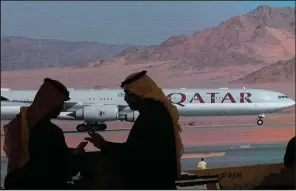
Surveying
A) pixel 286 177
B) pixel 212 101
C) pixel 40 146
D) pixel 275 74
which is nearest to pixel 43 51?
pixel 40 146

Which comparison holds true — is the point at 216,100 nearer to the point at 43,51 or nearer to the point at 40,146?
the point at 43,51

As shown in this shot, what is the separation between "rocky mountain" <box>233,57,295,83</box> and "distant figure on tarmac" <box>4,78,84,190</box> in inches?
2650

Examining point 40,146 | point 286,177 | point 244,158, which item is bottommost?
point 244,158

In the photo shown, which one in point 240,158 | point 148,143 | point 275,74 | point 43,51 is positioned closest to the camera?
point 148,143

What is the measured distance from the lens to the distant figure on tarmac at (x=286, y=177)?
11.5 ft

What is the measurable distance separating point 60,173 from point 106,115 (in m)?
16.0

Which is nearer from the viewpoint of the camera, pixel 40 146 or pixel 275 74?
pixel 40 146

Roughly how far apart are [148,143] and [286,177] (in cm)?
111

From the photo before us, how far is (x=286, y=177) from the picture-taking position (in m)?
3.57

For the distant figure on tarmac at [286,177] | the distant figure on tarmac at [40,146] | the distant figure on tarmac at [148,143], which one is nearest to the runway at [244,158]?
the distant figure on tarmac at [286,177]

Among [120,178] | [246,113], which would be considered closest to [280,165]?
[120,178]

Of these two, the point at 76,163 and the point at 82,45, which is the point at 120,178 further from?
the point at 82,45

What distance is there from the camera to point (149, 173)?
10.9 feet

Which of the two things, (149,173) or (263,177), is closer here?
(149,173)
